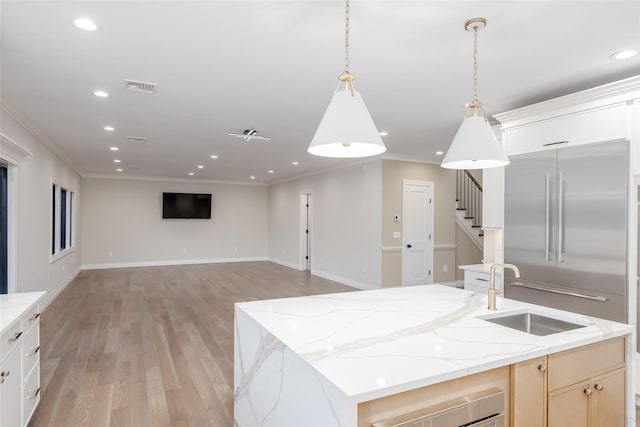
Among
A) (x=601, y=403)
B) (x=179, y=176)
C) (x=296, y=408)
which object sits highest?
(x=179, y=176)

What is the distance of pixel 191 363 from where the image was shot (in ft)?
11.7

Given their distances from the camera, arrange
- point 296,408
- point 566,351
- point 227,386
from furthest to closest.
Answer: point 227,386, point 566,351, point 296,408

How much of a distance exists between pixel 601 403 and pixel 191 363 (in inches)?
127

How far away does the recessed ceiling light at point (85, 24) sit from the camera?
7.11 feet

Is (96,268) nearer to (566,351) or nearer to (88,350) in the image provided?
(88,350)

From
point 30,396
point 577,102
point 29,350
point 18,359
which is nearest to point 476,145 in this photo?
point 577,102

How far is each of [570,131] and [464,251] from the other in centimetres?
497

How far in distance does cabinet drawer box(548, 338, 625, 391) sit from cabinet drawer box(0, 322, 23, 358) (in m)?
2.78

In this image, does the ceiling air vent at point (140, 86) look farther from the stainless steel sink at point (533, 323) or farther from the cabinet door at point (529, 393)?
the cabinet door at point (529, 393)

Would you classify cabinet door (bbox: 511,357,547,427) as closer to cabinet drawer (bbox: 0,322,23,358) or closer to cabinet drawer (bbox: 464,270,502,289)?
cabinet drawer (bbox: 464,270,502,289)

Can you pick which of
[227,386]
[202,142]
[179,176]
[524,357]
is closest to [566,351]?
[524,357]

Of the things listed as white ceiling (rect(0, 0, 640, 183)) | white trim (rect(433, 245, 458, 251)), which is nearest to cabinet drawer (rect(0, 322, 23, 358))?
white ceiling (rect(0, 0, 640, 183))

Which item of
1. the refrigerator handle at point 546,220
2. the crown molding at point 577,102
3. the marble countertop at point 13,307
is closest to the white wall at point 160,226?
the marble countertop at point 13,307

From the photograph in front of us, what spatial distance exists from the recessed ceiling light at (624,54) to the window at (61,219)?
24.5 ft
